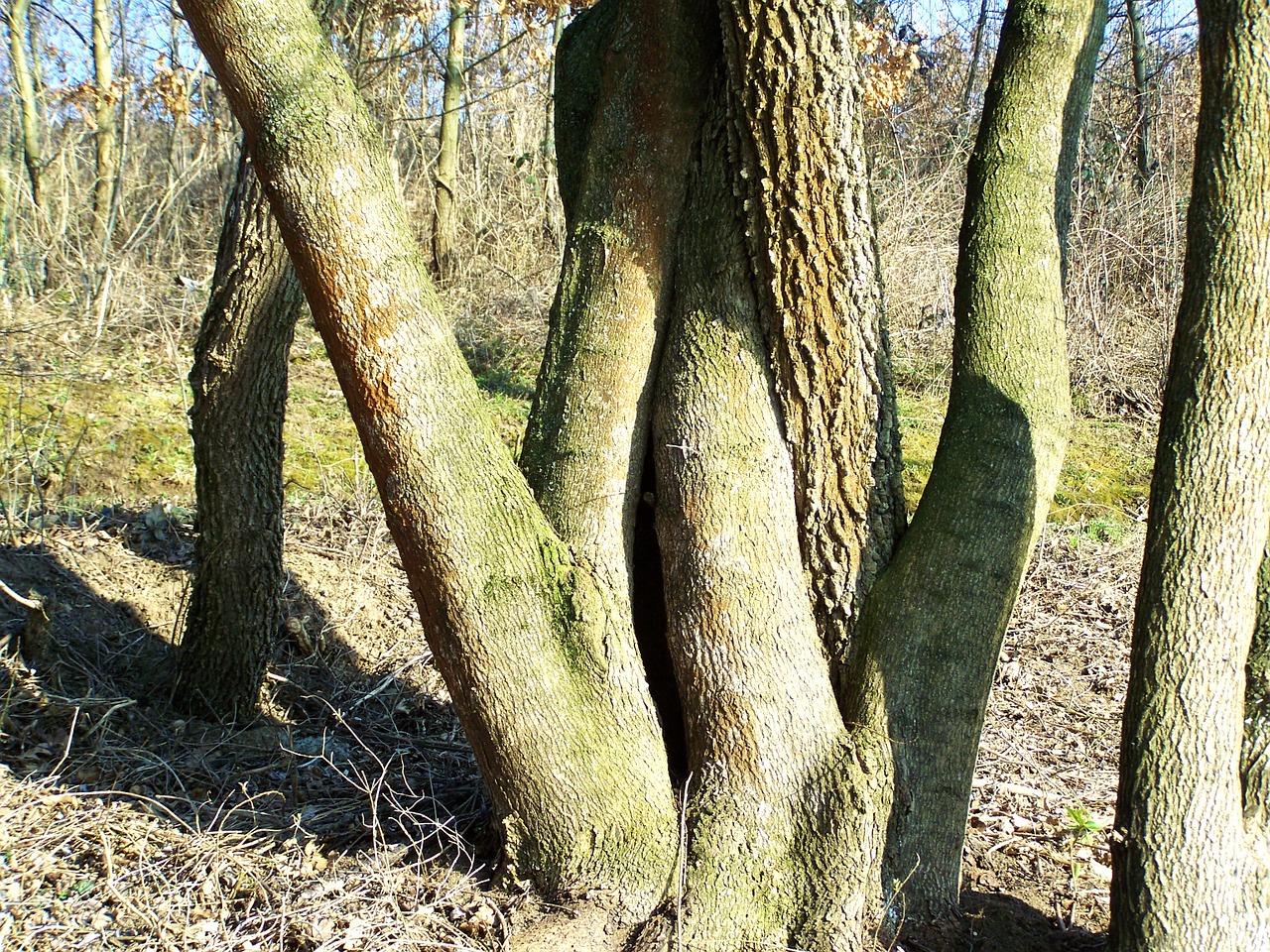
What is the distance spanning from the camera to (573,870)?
9.12ft

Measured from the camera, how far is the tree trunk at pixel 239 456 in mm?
3885

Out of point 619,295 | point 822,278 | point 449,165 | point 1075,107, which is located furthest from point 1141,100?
point 619,295

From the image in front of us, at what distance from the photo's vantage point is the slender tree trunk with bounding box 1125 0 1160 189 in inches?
421

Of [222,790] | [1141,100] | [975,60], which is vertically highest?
[975,60]

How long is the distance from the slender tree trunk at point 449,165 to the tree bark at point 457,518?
28.0ft

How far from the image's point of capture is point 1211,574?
2.58m

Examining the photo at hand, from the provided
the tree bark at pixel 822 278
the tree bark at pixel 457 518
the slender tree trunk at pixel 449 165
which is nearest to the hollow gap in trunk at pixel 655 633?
the tree bark at pixel 457 518

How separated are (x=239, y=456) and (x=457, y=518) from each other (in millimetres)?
1765

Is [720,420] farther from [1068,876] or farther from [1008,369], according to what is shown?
[1068,876]

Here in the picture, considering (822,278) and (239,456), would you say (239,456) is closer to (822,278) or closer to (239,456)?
(239,456)

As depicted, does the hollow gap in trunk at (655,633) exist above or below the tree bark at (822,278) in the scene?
below

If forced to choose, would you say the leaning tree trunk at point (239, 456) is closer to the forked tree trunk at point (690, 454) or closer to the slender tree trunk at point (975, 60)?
the forked tree trunk at point (690, 454)

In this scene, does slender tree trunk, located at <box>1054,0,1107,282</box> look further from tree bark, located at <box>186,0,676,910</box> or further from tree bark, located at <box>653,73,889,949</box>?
tree bark, located at <box>186,0,676,910</box>

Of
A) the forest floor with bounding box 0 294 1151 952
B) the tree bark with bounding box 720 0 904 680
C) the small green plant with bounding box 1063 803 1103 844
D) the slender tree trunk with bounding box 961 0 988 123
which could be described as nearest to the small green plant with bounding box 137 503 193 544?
the forest floor with bounding box 0 294 1151 952
